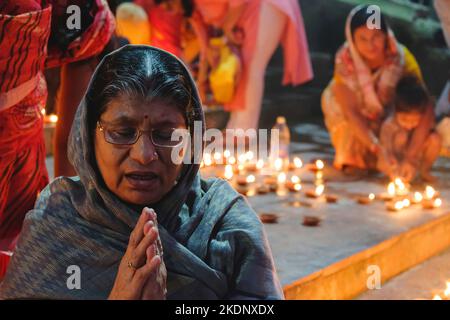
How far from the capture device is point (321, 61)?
41.1ft

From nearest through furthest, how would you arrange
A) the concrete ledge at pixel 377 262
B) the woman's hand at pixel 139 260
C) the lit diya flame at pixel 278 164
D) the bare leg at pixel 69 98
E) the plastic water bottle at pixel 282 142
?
the woman's hand at pixel 139 260 < the bare leg at pixel 69 98 < the concrete ledge at pixel 377 262 < the lit diya flame at pixel 278 164 < the plastic water bottle at pixel 282 142

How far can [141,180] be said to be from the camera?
1.79 m

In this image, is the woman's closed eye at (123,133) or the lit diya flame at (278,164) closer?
the woman's closed eye at (123,133)

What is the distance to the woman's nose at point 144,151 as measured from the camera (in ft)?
5.78

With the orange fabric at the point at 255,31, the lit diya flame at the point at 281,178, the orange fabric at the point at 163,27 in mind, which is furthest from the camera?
the orange fabric at the point at 163,27

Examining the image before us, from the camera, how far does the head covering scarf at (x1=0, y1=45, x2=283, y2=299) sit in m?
1.79

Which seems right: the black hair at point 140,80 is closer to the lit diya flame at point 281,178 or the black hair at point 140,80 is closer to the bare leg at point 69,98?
the bare leg at point 69,98

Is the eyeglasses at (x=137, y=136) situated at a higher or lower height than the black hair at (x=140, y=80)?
lower

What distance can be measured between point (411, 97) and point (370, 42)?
64cm

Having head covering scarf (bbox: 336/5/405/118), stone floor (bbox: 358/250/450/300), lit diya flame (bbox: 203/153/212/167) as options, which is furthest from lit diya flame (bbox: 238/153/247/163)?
stone floor (bbox: 358/250/450/300)

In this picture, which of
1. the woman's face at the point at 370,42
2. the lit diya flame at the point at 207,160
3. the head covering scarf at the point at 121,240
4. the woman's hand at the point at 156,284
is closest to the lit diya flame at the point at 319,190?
the lit diya flame at the point at 207,160

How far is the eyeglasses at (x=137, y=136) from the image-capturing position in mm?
1785

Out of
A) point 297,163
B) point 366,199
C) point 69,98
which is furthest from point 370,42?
point 69,98

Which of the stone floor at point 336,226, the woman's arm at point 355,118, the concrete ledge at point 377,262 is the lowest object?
the concrete ledge at point 377,262
